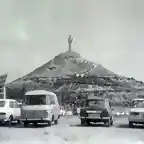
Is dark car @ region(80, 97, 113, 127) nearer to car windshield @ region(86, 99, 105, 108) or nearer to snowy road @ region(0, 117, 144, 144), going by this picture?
car windshield @ region(86, 99, 105, 108)

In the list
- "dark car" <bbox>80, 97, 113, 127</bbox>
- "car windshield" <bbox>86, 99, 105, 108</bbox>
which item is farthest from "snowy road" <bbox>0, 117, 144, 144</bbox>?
"car windshield" <bbox>86, 99, 105, 108</bbox>

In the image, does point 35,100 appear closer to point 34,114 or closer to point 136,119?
point 34,114

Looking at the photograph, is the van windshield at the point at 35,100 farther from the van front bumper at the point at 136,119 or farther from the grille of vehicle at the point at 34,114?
the van front bumper at the point at 136,119

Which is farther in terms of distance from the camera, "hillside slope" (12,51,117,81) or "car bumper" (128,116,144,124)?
"hillside slope" (12,51,117,81)

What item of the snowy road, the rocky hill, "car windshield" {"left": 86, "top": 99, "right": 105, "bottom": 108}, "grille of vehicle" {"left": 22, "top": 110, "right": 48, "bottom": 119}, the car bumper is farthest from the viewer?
the rocky hill

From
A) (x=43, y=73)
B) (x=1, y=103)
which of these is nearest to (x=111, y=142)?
(x=1, y=103)

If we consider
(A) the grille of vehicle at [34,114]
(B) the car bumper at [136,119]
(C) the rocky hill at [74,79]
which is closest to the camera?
(B) the car bumper at [136,119]

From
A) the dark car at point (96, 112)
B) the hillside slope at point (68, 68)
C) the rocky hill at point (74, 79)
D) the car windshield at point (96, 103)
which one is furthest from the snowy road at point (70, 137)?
the hillside slope at point (68, 68)
